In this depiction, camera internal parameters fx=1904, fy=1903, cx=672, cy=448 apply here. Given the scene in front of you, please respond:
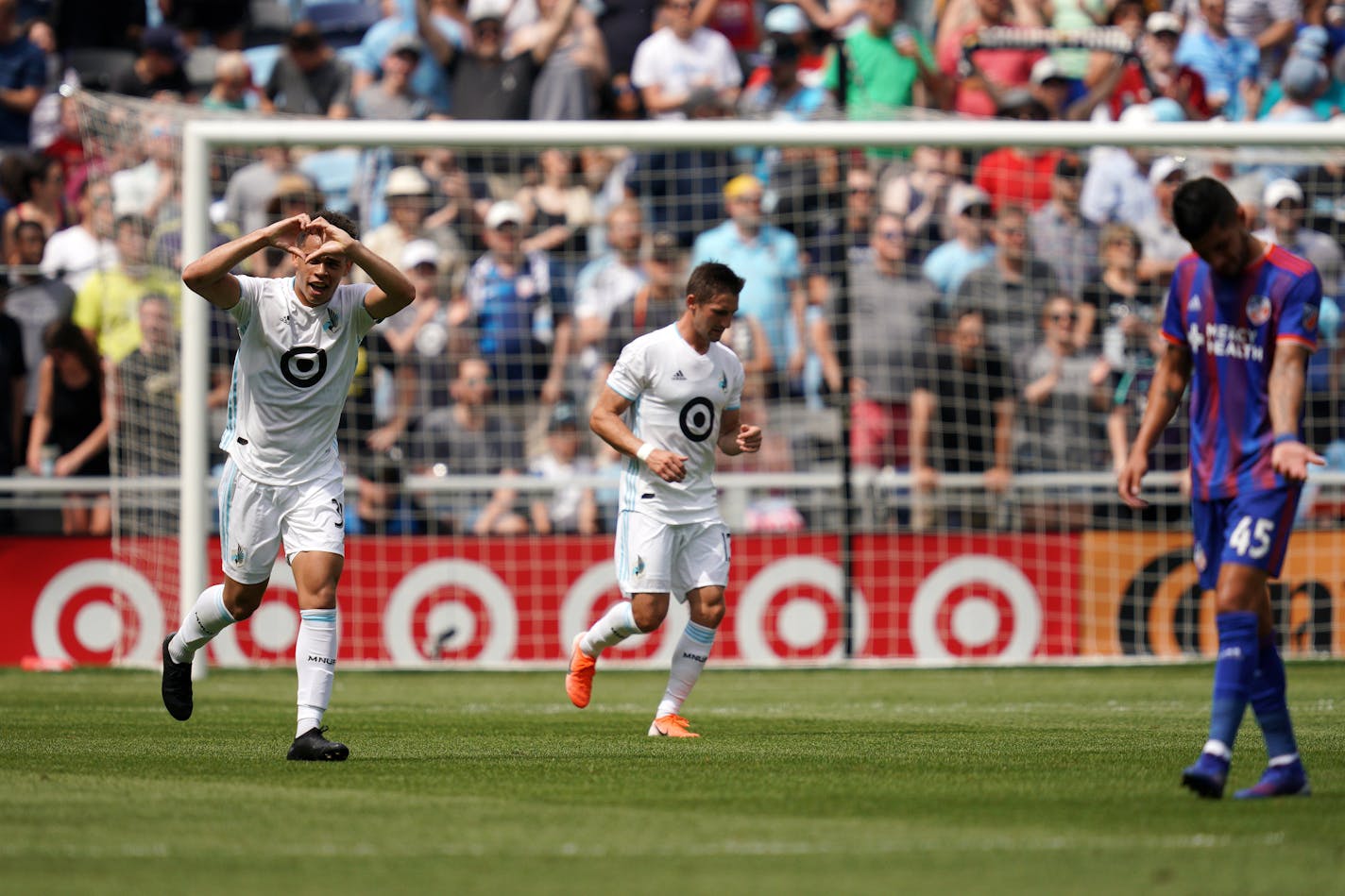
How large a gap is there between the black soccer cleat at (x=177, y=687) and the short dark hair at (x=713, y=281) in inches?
128

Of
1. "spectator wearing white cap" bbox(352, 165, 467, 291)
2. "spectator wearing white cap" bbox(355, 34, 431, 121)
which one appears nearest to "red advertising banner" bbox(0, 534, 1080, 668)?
"spectator wearing white cap" bbox(352, 165, 467, 291)

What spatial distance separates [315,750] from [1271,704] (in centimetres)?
406

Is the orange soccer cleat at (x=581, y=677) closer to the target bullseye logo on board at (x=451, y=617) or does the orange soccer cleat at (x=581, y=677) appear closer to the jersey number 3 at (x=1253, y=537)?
the jersey number 3 at (x=1253, y=537)

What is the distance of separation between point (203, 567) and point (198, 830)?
8.22 metres

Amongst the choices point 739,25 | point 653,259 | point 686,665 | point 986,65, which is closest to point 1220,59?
point 986,65

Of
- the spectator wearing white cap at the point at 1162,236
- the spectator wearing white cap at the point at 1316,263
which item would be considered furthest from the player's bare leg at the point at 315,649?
the spectator wearing white cap at the point at 1162,236

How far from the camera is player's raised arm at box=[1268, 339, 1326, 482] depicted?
6.85 meters

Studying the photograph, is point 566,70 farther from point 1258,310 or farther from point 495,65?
point 1258,310

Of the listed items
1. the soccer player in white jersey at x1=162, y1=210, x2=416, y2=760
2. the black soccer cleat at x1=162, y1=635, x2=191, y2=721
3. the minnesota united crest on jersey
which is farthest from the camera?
the black soccer cleat at x1=162, y1=635, x2=191, y2=721

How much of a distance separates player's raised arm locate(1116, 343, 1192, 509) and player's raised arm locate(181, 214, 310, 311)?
12.1ft

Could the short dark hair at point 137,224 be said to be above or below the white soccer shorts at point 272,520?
above

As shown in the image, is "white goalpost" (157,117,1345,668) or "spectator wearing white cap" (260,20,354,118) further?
"spectator wearing white cap" (260,20,354,118)

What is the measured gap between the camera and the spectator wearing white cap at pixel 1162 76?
19.3 meters

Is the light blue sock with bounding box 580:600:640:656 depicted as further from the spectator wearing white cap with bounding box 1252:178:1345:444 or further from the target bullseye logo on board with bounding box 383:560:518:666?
the spectator wearing white cap with bounding box 1252:178:1345:444
